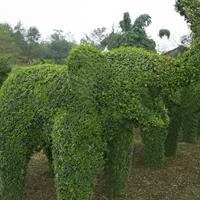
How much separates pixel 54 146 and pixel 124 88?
147 centimetres

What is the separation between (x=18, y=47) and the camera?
136 ft

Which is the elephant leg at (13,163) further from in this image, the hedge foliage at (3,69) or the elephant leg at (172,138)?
the hedge foliage at (3,69)

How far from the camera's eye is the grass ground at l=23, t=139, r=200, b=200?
10781mm

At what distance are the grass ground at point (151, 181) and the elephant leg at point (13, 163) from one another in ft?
6.04

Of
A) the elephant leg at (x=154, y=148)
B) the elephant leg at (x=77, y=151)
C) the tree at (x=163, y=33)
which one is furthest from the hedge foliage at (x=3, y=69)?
the elephant leg at (x=77, y=151)

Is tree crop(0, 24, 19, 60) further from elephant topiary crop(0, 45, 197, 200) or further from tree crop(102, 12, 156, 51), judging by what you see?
elephant topiary crop(0, 45, 197, 200)

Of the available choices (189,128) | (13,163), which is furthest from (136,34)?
(13,163)

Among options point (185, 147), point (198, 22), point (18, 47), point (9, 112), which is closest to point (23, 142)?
point (9, 112)

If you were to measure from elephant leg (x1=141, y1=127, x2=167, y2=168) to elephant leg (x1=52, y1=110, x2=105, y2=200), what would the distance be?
4643mm

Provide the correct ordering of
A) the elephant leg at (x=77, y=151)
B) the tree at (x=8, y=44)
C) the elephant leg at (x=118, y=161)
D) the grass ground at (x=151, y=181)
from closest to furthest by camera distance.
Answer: the elephant leg at (x=77, y=151) < the elephant leg at (x=118, y=161) < the grass ground at (x=151, y=181) < the tree at (x=8, y=44)

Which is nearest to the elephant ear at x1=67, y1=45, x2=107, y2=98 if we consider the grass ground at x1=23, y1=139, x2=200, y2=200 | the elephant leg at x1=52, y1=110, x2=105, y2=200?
the elephant leg at x1=52, y1=110, x2=105, y2=200

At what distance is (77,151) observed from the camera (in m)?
7.62

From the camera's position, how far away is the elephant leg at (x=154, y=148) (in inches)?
482

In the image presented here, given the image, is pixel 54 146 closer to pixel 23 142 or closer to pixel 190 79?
pixel 23 142
